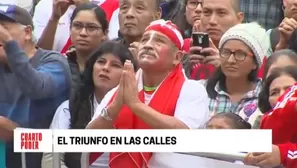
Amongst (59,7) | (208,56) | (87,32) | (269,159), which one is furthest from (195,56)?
(269,159)

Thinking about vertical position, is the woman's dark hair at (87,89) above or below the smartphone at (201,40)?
below

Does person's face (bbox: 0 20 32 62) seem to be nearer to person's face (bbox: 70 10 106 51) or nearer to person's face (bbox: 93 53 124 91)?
person's face (bbox: 93 53 124 91)

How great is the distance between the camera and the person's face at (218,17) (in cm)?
657

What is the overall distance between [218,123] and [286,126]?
2.62 feet

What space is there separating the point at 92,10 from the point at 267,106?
6.83 ft

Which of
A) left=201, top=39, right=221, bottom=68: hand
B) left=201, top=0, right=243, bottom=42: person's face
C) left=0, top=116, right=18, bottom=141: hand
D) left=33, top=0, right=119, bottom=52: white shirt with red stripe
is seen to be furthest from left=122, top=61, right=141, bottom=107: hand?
left=33, top=0, right=119, bottom=52: white shirt with red stripe

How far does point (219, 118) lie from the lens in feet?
17.4

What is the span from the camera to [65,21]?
25.0ft

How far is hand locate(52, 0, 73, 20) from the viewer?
7395 millimetres

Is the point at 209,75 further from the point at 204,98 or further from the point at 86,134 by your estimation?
the point at 86,134

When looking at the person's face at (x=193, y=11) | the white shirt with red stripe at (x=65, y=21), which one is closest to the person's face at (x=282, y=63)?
the person's face at (x=193, y=11)

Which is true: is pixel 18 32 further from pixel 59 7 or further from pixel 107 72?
pixel 59 7

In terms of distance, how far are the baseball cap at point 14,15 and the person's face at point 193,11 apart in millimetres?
1459

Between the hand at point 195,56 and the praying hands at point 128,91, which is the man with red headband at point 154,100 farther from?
the hand at point 195,56
